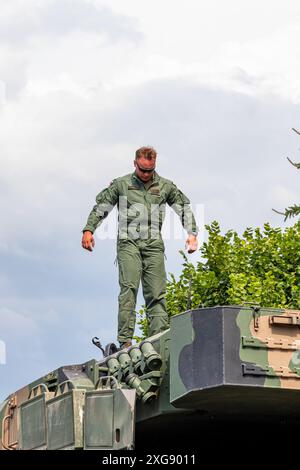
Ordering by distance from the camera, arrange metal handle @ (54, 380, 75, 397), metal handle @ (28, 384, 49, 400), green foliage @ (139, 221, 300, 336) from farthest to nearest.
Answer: green foliage @ (139, 221, 300, 336)
metal handle @ (28, 384, 49, 400)
metal handle @ (54, 380, 75, 397)

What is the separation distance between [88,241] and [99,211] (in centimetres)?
43

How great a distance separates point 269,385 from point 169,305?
1836 cm

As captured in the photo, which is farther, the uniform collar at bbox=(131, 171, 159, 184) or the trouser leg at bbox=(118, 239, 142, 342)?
the uniform collar at bbox=(131, 171, 159, 184)

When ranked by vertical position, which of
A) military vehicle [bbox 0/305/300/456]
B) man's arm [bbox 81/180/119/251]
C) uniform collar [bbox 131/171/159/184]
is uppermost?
uniform collar [bbox 131/171/159/184]

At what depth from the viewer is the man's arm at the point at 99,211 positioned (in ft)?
52.3

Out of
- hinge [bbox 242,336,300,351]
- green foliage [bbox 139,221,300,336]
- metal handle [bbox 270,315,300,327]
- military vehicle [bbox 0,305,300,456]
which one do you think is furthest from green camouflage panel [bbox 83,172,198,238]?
green foliage [bbox 139,221,300,336]

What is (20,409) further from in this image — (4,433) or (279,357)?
(279,357)

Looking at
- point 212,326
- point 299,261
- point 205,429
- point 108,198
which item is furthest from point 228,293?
point 212,326

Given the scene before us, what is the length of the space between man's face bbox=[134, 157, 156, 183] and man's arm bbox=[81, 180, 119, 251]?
0.37m

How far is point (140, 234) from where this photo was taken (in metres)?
15.9

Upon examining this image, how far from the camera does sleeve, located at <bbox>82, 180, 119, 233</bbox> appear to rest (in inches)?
628

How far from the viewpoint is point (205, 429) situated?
1390cm

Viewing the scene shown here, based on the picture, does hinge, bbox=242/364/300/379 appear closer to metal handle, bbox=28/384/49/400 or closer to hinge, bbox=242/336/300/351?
hinge, bbox=242/336/300/351
